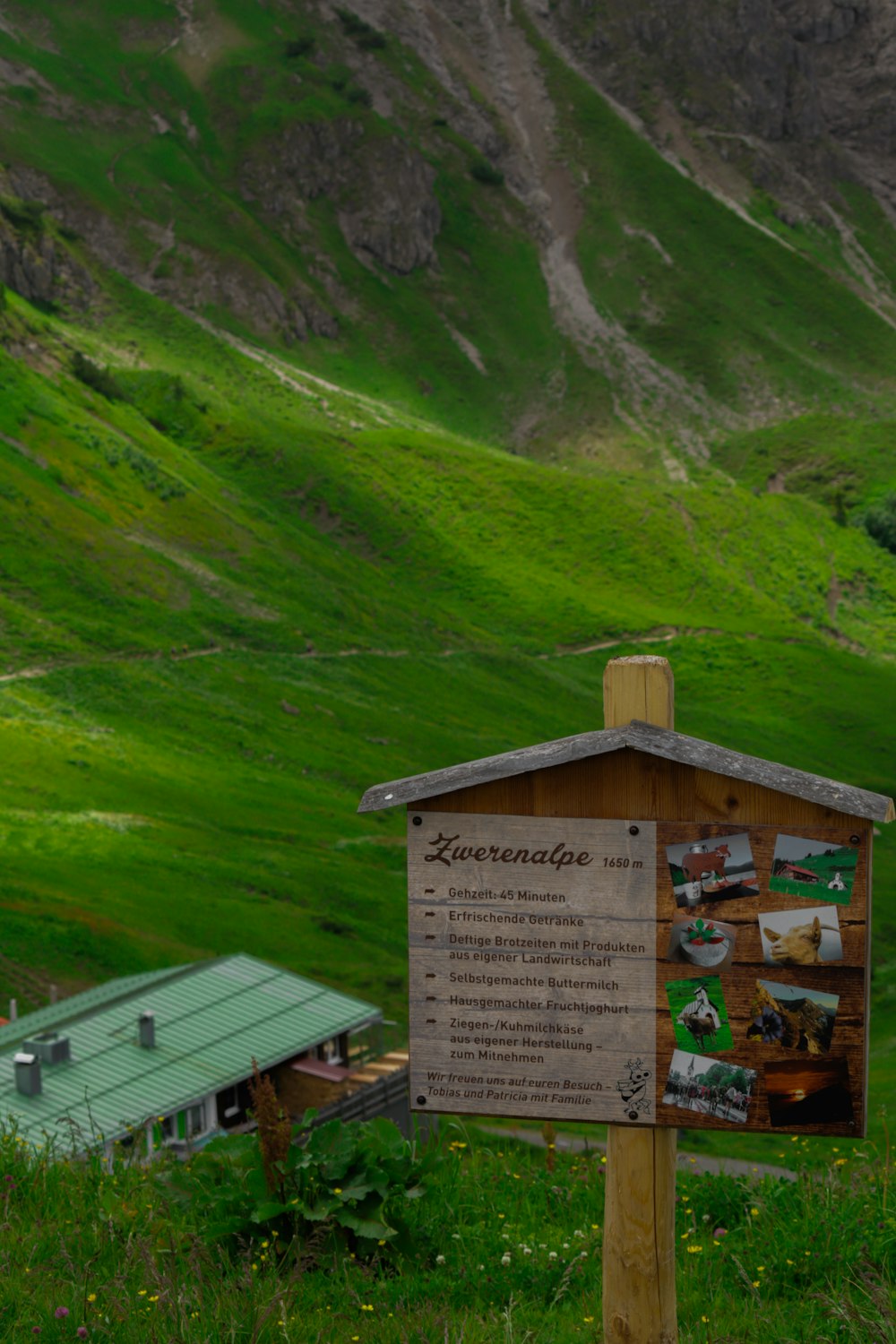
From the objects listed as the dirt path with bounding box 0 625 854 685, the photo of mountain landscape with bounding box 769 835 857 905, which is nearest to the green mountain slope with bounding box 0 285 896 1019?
the dirt path with bounding box 0 625 854 685

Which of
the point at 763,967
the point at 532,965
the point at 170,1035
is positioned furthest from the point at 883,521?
the point at 532,965

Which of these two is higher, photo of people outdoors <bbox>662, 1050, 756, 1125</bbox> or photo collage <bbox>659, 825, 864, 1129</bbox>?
photo collage <bbox>659, 825, 864, 1129</bbox>

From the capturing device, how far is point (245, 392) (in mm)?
152625

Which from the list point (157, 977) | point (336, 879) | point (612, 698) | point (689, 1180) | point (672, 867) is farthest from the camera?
point (336, 879)

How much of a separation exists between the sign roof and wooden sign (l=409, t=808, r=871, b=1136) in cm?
18

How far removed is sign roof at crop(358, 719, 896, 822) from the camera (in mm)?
6430

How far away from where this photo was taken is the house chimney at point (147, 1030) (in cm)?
3089

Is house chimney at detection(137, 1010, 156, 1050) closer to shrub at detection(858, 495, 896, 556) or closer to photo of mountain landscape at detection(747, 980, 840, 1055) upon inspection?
photo of mountain landscape at detection(747, 980, 840, 1055)

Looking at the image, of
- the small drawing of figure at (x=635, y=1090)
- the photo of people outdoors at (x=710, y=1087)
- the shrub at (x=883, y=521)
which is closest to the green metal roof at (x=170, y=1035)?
the small drawing of figure at (x=635, y=1090)

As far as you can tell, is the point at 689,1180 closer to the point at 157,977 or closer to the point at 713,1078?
the point at 713,1078

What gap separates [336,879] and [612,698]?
53.5m

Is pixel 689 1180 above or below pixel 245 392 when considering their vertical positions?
below

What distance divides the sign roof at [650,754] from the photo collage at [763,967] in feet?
0.79

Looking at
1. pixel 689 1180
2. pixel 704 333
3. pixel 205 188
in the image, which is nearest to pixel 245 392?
pixel 205 188
